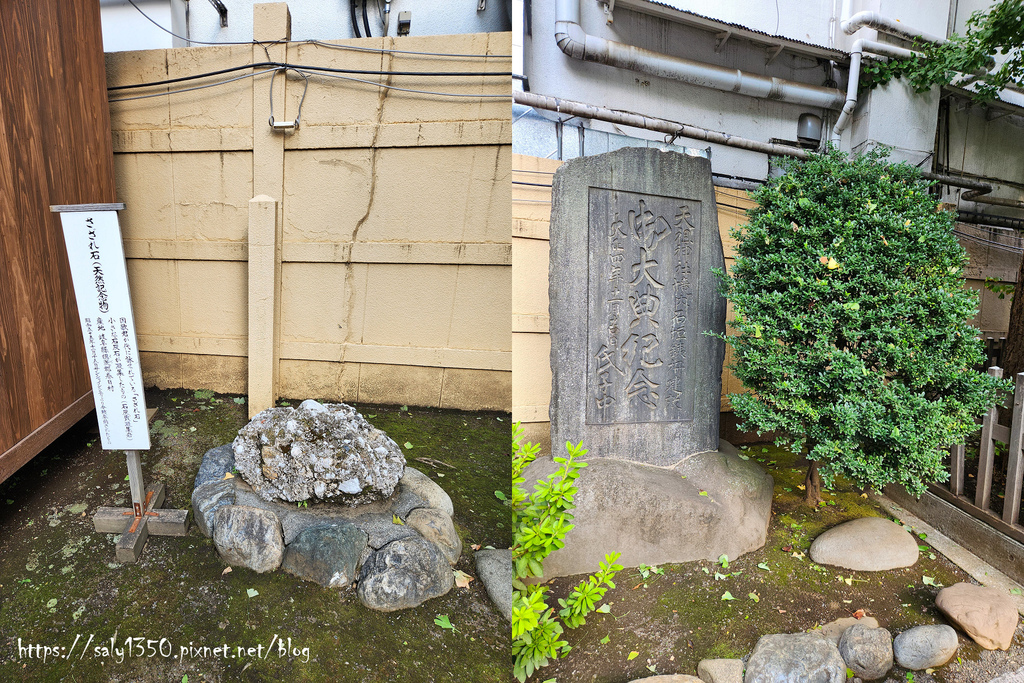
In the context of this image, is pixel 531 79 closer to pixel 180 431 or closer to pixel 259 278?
pixel 259 278

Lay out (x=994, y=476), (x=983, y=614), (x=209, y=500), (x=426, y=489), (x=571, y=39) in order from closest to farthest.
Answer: (x=209, y=500), (x=426, y=489), (x=571, y=39), (x=983, y=614), (x=994, y=476)

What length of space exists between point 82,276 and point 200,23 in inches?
30.8

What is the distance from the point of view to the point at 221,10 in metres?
1.34

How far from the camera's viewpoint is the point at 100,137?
4.61 ft

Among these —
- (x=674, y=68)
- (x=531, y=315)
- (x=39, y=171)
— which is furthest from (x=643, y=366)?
(x=39, y=171)

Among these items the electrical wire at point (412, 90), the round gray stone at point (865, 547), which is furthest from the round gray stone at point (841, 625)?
the electrical wire at point (412, 90)

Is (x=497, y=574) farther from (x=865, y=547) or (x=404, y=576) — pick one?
(x=865, y=547)

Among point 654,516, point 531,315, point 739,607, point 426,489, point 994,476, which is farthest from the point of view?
point 994,476

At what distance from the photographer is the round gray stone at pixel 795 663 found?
5.80ft

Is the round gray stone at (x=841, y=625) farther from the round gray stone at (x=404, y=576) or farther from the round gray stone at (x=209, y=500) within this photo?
the round gray stone at (x=209, y=500)

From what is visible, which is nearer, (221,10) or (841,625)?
(221,10)

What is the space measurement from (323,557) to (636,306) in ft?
5.97

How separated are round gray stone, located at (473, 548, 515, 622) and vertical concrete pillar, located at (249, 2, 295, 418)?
0.81 meters

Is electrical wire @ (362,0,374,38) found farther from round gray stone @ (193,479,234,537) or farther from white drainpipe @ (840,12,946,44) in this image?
white drainpipe @ (840,12,946,44)
